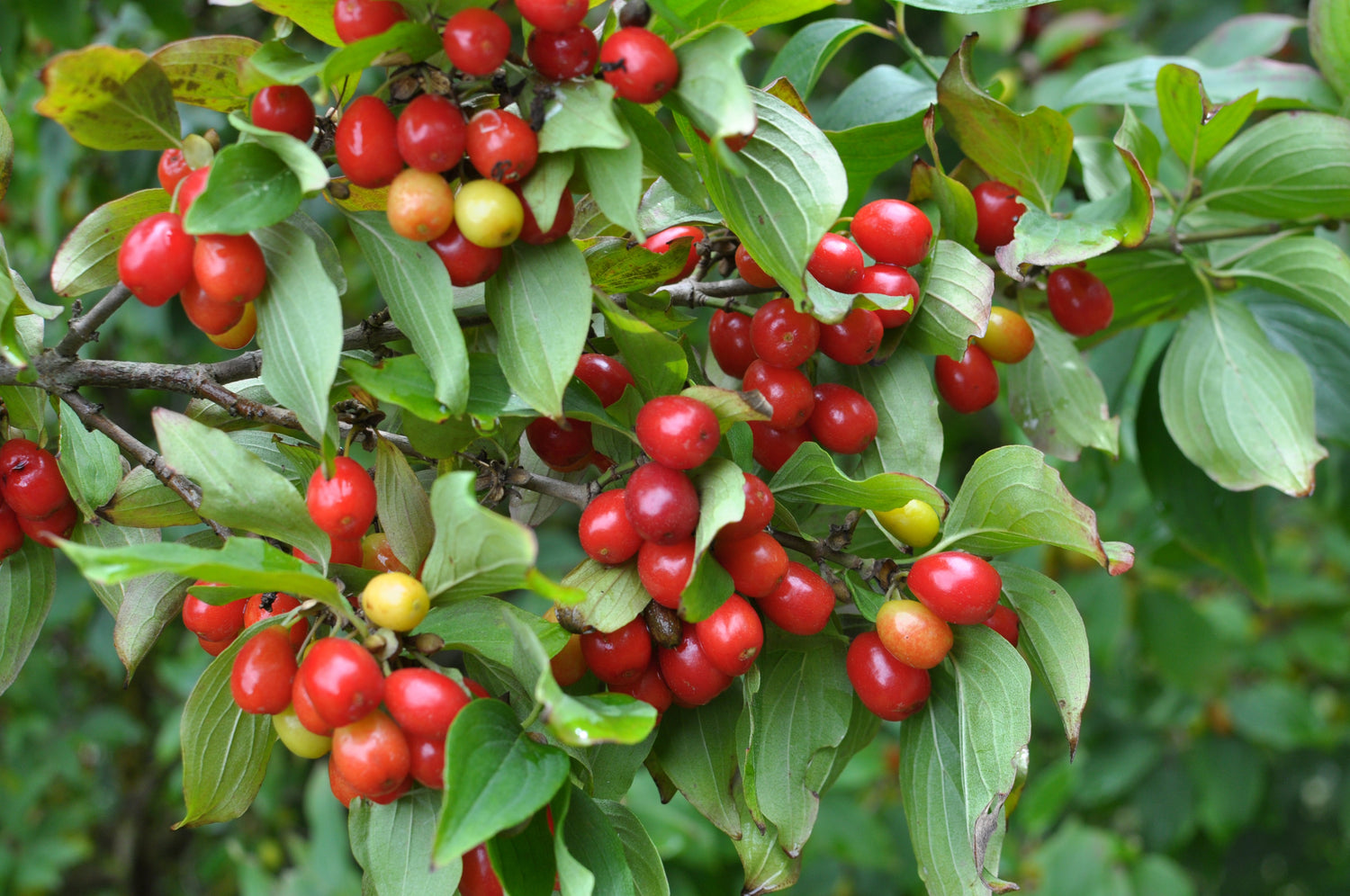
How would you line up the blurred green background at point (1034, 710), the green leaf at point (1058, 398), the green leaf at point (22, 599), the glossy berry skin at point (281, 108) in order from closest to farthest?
1. the glossy berry skin at point (281, 108)
2. the green leaf at point (22, 599)
3. the green leaf at point (1058, 398)
4. the blurred green background at point (1034, 710)

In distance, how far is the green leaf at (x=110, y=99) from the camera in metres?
0.72

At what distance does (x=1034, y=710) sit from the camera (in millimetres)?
2893

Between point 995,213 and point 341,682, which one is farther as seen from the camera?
point 995,213

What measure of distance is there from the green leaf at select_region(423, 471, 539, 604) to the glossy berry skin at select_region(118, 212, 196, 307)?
0.27 m

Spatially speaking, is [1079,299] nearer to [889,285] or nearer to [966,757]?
[889,285]

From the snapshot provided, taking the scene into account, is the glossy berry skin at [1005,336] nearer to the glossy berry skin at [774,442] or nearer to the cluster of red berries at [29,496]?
the glossy berry skin at [774,442]

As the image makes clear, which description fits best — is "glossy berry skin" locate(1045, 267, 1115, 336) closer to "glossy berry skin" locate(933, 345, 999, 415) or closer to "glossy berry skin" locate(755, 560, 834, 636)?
"glossy berry skin" locate(933, 345, 999, 415)

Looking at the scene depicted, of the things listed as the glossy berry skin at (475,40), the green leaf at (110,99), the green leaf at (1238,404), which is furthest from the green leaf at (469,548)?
the green leaf at (1238,404)

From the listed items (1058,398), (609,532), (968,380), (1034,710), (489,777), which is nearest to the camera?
Result: (489,777)

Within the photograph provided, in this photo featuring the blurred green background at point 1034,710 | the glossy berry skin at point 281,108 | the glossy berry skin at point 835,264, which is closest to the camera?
the glossy berry skin at point 281,108

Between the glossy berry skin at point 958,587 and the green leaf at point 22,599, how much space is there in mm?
844

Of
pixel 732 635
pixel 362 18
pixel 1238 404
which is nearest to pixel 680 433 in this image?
pixel 732 635

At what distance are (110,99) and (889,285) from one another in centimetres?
67

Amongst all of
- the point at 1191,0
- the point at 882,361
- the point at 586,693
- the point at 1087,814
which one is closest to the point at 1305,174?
the point at 882,361
